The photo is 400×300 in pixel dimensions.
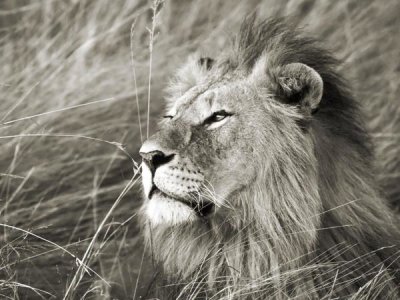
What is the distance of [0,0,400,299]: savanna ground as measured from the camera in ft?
20.3

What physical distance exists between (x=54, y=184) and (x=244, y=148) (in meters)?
2.37

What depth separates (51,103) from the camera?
6.58 m

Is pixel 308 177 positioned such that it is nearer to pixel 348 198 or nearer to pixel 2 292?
pixel 348 198

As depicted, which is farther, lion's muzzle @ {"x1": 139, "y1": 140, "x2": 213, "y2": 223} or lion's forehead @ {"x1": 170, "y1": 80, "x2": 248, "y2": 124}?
lion's forehead @ {"x1": 170, "y1": 80, "x2": 248, "y2": 124}

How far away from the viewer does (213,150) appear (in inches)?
168

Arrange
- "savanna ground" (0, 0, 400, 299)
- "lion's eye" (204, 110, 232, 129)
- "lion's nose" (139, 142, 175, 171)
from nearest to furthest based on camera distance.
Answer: "lion's nose" (139, 142, 175, 171), "lion's eye" (204, 110, 232, 129), "savanna ground" (0, 0, 400, 299)

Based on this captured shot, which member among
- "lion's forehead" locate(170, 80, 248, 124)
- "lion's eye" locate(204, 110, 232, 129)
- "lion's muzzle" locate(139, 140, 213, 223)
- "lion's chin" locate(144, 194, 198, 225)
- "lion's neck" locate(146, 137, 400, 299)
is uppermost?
"lion's forehead" locate(170, 80, 248, 124)

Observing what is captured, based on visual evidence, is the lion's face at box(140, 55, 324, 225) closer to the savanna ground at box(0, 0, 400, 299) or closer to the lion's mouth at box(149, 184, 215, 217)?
the lion's mouth at box(149, 184, 215, 217)

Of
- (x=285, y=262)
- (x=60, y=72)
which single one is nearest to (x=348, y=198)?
(x=285, y=262)

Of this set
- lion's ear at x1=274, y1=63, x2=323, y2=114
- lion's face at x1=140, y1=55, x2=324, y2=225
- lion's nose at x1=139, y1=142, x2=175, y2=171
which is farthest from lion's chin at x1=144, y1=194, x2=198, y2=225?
lion's ear at x1=274, y1=63, x2=323, y2=114

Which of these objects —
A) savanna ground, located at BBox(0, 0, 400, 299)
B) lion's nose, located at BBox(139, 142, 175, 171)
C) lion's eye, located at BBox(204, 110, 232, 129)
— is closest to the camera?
lion's nose, located at BBox(139, 142, 175, 171)

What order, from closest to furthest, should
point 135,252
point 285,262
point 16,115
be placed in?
point 285,262 → point 135,252 → point 16,115

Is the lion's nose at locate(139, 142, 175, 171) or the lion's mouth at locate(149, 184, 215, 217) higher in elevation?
the lion's nose at locate(139, 142, 175, 171)

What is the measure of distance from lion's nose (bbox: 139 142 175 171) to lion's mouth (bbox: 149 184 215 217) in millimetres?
102
